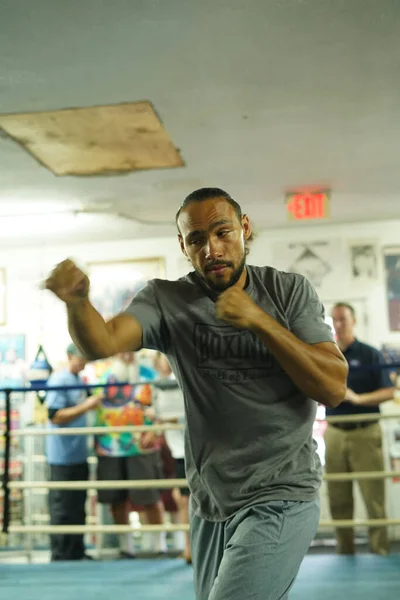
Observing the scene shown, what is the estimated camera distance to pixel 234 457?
128 centimetres

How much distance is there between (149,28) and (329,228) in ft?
13.7

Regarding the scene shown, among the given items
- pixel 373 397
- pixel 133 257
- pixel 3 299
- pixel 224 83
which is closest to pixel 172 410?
pixel 373 397

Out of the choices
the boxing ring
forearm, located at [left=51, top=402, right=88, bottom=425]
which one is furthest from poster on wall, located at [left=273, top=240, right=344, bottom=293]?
the boxing ring

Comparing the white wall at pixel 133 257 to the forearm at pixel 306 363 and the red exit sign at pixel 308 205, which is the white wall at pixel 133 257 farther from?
Result: the forearm at pixel 306 363

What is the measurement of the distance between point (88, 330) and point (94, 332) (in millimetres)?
14

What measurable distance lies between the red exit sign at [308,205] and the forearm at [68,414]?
2392mm

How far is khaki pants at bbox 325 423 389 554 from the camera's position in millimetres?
3701

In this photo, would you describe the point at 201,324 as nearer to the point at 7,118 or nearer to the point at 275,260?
the point at 7,118

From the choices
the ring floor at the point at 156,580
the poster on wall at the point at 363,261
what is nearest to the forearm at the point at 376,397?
the ring floor at the point at 156,580

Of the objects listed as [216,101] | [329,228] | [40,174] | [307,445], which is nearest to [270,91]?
[216,101]

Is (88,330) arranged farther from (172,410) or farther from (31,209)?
(31,209)

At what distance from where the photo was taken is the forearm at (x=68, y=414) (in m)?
4.06

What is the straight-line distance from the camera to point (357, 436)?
12.4ft

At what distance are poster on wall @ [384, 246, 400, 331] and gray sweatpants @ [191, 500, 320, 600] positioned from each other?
5.13 m
